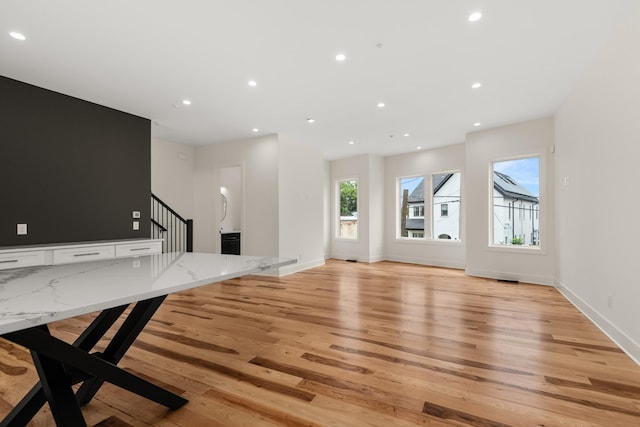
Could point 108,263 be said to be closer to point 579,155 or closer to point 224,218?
point 579,155

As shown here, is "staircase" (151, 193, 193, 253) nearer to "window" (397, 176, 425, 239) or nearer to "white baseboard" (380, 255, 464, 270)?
"white baseboard" (380, 255, 464, 270)

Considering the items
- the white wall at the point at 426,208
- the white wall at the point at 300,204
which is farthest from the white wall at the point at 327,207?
the white wall at the point at 426,208

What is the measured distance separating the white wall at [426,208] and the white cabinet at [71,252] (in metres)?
5.69

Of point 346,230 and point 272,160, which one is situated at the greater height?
point 272,160

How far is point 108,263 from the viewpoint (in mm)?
1966

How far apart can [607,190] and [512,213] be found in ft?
9.76

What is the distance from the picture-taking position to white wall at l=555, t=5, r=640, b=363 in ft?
8.20

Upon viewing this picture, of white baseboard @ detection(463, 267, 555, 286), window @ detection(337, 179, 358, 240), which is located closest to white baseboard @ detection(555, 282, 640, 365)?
white baseboard @ detection(463, 267, 555, 286)

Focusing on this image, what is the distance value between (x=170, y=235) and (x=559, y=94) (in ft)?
22.8

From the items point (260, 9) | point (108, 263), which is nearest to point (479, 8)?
point (260, 9)

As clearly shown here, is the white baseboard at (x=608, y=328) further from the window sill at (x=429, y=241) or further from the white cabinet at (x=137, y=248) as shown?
the white cabinet at (x=137, y=248)

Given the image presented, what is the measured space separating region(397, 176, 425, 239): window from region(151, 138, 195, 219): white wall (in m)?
5.25

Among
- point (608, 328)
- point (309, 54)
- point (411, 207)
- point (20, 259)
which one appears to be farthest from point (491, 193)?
point (20, 259)

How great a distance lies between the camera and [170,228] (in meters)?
6.12
